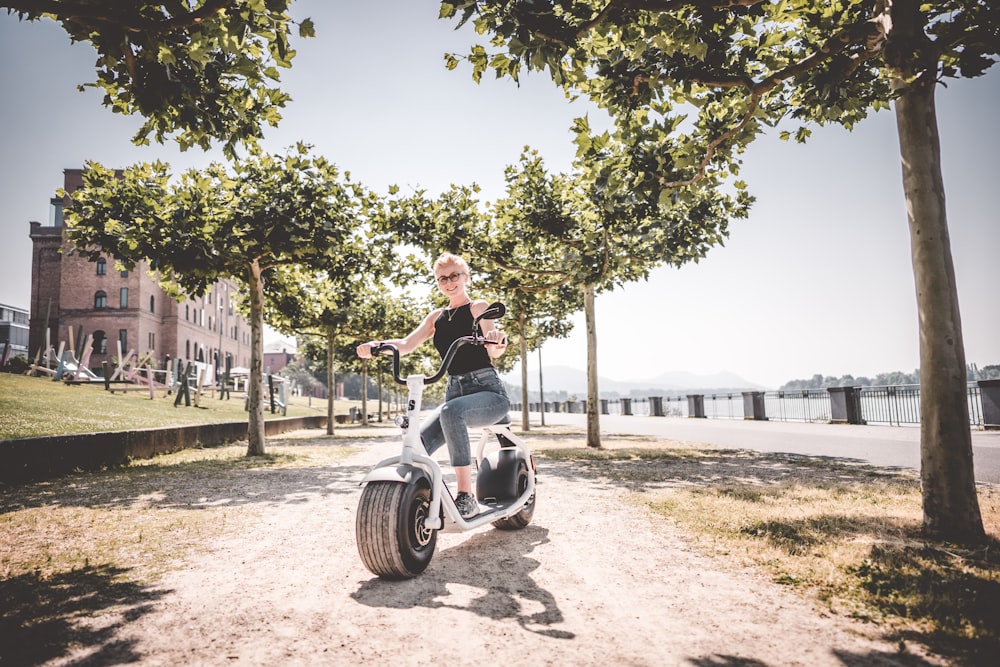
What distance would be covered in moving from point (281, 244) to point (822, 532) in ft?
35.4

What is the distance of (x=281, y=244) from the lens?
11523 millimetres

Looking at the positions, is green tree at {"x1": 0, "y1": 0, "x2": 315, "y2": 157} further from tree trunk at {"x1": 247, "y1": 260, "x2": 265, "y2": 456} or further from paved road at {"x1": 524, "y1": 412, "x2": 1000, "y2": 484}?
paved road at {"x1": 524, "y1": 412, "x2": 1000, "y2": 484}

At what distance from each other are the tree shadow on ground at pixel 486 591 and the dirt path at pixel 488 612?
0.01 metres

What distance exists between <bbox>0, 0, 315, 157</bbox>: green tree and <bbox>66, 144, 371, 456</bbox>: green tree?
3832 millimetres

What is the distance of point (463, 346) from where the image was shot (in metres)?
4.11

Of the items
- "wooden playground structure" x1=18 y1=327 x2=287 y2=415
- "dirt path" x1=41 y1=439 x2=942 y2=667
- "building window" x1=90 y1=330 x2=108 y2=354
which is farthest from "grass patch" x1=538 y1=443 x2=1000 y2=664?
"building window" x1=90 y1=330 x2=108 y2=354

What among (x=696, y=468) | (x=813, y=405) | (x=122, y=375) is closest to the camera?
(x=696, y=468)

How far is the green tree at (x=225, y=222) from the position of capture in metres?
10.0

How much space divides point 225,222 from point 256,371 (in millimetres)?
3599

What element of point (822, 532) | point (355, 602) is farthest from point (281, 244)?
point (822, 532)

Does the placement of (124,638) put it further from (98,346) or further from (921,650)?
(98,346)

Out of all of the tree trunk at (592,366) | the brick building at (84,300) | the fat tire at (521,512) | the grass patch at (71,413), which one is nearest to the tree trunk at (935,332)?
the fat tire at (521,512)

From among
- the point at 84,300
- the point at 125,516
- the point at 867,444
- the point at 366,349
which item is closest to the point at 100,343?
the point at 84,300

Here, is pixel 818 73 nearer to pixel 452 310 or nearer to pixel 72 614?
pixel 452 310
